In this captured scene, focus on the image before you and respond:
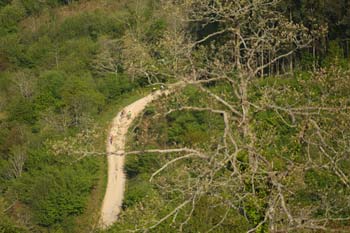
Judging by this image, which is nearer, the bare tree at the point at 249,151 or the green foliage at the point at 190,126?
the bare tree at the point at 249,151

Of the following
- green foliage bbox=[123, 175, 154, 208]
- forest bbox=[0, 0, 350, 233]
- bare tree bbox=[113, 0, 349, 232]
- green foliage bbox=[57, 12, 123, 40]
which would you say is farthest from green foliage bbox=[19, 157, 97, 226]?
green foliage bbox=[57, 12, 123, 40]

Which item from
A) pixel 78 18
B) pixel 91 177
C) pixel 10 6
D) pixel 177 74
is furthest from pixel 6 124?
pixel 177 74

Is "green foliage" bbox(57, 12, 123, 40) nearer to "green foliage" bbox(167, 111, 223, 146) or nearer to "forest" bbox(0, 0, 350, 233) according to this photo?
"forest" bbox(0, 0, 350, 233)

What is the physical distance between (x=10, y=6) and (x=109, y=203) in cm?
3078

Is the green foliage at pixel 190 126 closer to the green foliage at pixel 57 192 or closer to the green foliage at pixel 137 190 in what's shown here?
the green foliage at pixel 137 190

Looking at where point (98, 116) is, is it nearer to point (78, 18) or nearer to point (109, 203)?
point (109, 203)

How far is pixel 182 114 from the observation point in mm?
25625

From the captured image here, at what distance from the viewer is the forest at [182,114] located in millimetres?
8062

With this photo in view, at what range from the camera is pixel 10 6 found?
2000 inches

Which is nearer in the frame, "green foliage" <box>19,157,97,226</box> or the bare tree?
the bare tree

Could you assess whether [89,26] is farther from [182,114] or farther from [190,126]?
[190,126]

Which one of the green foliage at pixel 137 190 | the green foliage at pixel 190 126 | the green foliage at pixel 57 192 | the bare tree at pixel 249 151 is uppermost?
the bare tree at pixel 249 151

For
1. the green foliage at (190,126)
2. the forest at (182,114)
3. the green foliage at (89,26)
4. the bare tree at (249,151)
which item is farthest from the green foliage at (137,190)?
the green foliage at (89,26)

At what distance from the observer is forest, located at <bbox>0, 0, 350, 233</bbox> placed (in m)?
8.06
